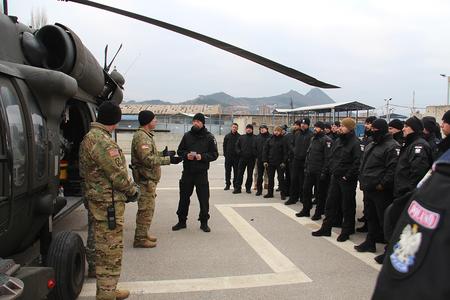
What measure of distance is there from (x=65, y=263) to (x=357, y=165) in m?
4.12

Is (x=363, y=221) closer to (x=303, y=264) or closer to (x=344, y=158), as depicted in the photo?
(x=344, y=158)

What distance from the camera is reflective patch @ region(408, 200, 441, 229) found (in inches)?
43.4

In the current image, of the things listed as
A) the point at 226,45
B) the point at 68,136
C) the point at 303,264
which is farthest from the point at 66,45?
the point at 303,264

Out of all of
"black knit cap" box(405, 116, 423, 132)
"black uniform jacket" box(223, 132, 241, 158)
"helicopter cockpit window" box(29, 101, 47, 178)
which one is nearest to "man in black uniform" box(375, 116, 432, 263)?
"black knit cap" box(405, 116, 423, 132)

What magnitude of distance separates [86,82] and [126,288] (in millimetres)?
2486

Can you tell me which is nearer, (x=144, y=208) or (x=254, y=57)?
(x=254, y=57)

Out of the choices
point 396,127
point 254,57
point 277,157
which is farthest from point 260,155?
point 254,57

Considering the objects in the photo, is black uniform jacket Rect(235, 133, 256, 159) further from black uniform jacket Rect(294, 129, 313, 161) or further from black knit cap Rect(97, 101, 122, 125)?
black knit cap Rect(97, 101, 122, 125)

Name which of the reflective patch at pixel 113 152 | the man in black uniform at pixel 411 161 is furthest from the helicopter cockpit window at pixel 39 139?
the man in black uniform at pixel 411 161

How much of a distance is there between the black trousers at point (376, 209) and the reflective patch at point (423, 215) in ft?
13.9

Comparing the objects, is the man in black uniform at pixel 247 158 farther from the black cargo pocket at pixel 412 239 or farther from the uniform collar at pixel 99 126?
the black cargo pocket at pixel 412 239

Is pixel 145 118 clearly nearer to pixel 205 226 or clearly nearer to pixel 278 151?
pixel 205 226

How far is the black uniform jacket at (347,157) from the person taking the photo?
582cm

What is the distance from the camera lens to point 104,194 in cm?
362
